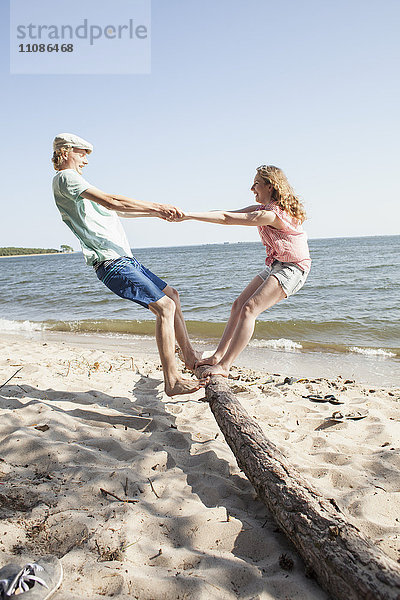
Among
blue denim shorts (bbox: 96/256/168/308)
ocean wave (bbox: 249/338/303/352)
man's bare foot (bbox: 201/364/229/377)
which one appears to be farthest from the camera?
ocean wave (bbox: 249/338/303/352)

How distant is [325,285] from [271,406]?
15.0 metres

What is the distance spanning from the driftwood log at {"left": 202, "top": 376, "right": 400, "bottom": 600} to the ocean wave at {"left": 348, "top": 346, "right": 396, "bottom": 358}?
19.1 ft

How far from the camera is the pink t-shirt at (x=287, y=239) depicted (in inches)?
177

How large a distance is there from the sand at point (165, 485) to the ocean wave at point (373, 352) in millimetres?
3056

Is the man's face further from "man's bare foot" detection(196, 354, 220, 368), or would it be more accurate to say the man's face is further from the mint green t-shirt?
"man's bare foot" detection(196, 354, 220, 368)

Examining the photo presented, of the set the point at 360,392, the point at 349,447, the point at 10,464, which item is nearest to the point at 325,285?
the point at 360,392

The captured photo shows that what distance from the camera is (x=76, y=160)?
409 centimetres

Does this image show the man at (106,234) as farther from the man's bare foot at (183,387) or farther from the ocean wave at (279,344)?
the ocean wave at (279,344)

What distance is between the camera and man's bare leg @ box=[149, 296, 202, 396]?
13.3 ft

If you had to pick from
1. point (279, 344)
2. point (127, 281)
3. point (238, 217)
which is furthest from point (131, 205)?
point (279, 344)

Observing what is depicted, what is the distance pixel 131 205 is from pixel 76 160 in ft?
2.40

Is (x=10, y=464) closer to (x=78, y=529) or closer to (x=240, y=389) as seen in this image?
(x=78, y=529)

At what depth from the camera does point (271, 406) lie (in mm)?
4707

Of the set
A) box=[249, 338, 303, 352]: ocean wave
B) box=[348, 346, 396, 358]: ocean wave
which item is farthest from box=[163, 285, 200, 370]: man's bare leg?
box=[348, 346, 396, 358]: ocean wave
